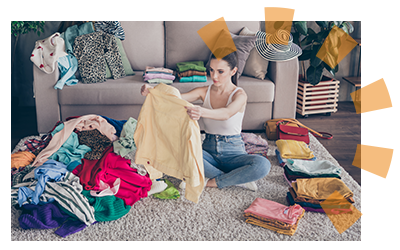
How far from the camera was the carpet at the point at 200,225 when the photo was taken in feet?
5.84

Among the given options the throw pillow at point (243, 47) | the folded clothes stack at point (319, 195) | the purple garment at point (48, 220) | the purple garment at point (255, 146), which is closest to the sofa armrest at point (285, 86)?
the throw pillow at point (243, 47)

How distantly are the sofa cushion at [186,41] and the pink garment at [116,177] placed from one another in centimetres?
162

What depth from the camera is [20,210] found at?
6.60 feet

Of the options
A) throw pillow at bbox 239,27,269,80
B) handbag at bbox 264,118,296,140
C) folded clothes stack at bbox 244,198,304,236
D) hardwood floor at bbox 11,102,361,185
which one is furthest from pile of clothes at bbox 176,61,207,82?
folded clothes stack at bbox 244,198,304,236

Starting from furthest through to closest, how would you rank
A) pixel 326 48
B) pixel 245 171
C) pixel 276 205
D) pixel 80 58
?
1. pixel 326 48
2. pixel 80 58
3. pixel 245 171
4. pixel 276 205

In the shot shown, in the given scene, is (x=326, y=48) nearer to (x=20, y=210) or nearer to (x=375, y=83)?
→ (x=375, y=83)

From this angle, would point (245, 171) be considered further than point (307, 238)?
Yes

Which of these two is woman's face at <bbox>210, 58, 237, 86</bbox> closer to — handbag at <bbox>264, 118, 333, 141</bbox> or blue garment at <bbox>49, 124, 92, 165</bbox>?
handbag at <bbox>264, 118, 333, 141</bbox>

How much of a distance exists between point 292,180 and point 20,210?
5.52ft

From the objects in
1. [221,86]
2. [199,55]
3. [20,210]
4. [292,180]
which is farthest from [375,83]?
[20,210]

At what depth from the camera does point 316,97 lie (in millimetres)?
3613

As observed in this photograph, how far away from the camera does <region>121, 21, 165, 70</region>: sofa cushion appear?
11.5 feet

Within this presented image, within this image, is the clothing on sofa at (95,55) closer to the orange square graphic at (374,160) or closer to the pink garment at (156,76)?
the pink garment at (156,76)

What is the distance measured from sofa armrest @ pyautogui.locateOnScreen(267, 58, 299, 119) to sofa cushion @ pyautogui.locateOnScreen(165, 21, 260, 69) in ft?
2.20
